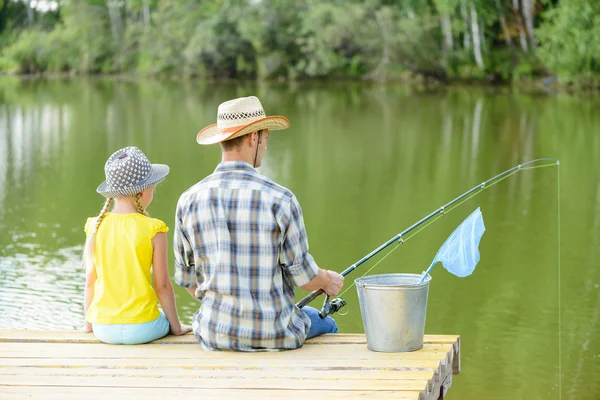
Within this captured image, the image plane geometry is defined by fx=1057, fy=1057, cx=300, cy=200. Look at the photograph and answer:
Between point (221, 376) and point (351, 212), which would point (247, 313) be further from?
point (351, 212)

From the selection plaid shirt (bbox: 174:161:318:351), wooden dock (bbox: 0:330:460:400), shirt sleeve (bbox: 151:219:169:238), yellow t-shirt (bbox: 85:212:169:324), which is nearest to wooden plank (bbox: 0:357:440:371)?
wooden dock (bbox: 0:330:460:400)

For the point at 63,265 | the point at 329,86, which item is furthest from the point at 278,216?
the point at 329,86

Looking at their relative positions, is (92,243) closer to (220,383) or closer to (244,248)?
(244,248)

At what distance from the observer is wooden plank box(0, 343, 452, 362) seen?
11.0 feet

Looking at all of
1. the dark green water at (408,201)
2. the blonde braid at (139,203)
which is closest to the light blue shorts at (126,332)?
the blonde braid at (139,203)

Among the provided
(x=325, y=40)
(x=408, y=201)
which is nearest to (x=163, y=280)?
(x=408, y=201)

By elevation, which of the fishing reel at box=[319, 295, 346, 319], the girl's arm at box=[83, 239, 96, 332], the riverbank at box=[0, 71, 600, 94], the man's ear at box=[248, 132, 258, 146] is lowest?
the riverbank at box=[0, 71, 600, 94]

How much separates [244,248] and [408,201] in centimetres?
665

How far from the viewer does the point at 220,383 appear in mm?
3072

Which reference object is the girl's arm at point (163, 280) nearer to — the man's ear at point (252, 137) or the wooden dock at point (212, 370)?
the wooden dock at point (212, 370)

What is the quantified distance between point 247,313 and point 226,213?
327 mm

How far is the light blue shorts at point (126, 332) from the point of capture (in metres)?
3.53

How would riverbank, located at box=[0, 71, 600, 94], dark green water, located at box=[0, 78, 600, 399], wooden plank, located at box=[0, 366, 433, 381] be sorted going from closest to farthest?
wooden plank, located at box=[0, 366, 433, 381]
dark green water, located at box=[0, 78, 600, 399]
riverbank, located at box=[0, 71, 600, 94]

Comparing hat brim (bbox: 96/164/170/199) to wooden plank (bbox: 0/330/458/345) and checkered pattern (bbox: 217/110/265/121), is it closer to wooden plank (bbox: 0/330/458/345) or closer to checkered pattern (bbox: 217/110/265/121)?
checkered pattern (bbox: 217/110/265/121)
